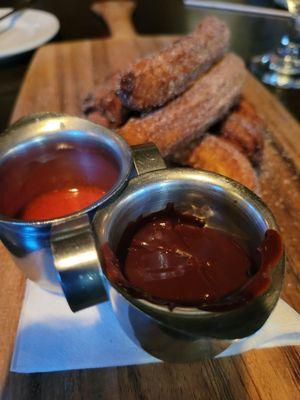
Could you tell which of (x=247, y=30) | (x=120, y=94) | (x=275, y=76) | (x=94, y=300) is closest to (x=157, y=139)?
(x=120, y=94)

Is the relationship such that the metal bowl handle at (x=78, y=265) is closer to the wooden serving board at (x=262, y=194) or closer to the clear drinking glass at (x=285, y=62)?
the wooden serving board at (x=262, y=194)

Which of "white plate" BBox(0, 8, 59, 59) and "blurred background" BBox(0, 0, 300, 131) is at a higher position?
"white plate" BBox(0, 8, 59, 59)

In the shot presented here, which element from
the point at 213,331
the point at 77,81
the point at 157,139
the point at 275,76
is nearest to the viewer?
the point at 213,331

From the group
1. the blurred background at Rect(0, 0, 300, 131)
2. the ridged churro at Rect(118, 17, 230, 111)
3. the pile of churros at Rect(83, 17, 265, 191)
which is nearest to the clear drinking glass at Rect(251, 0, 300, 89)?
the blurred background at Rect(0, 0, 300, 131)

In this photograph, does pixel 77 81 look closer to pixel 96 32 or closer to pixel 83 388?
pixel 96 32

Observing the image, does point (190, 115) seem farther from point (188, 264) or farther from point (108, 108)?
point (188, 264)

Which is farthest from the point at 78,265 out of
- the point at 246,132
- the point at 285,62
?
the point at 285,62

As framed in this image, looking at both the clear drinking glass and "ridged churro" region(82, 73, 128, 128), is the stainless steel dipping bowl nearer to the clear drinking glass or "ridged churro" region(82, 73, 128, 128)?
"ridged churro" region(82, 73, 128, 128)
